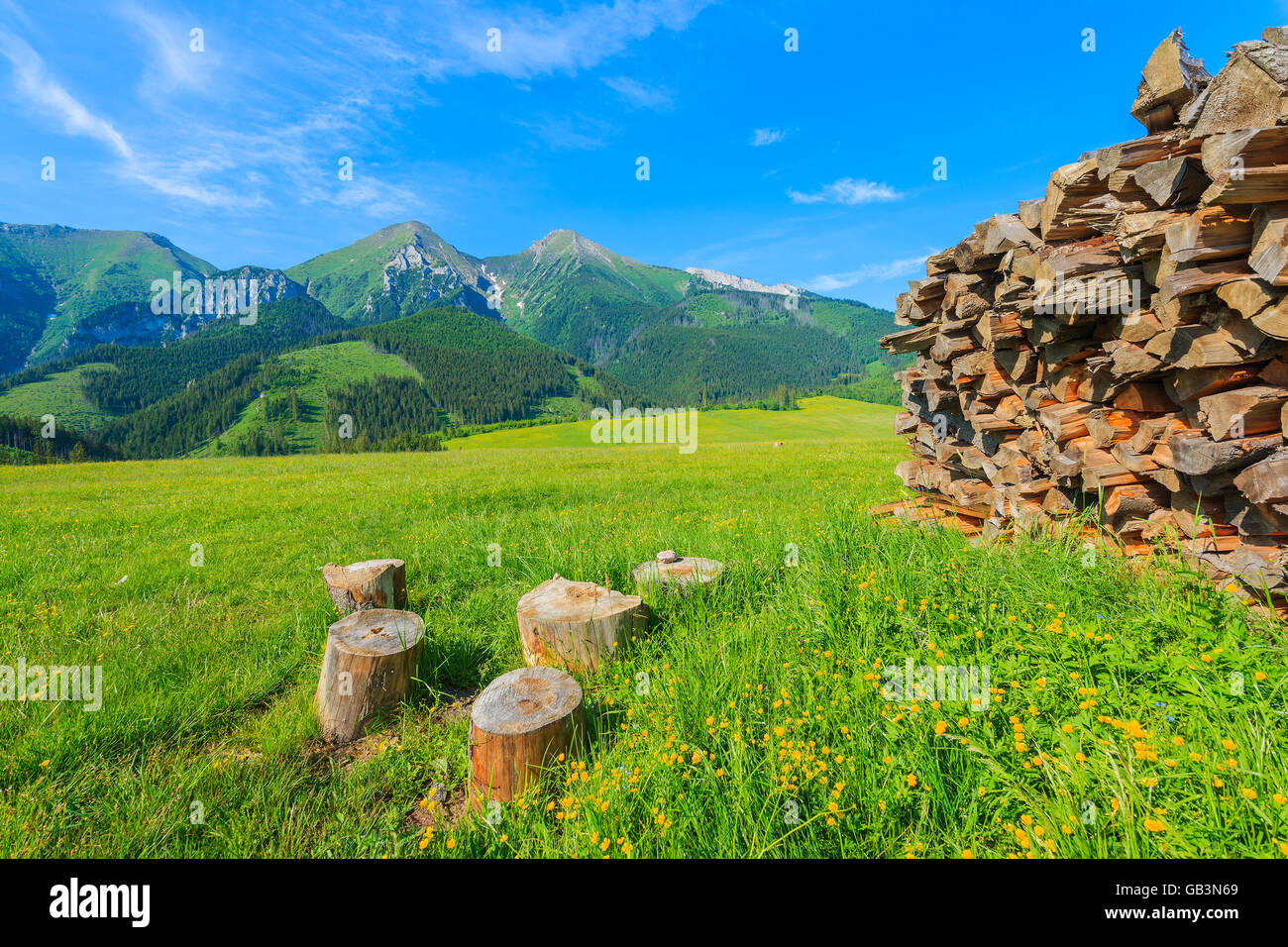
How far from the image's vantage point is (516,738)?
341cm

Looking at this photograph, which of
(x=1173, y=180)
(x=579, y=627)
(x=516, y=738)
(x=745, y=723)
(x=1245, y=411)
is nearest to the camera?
(x=516, y=738)

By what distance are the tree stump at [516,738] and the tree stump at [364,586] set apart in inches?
125

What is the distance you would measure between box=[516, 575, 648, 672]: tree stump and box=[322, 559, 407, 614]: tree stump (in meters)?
2.03

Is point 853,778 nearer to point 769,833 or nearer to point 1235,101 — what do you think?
point 769,833

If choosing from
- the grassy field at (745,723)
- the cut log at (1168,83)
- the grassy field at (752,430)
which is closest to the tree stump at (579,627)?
the grassy field at (745,723)

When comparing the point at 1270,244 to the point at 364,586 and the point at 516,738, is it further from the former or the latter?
the point at 364,586

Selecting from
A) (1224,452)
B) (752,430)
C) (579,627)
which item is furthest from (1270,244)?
(752,430)

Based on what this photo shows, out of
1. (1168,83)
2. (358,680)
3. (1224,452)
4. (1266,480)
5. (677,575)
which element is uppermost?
(1168,83)

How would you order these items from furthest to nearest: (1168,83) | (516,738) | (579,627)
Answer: (579,627), (1168,83), (516,738)

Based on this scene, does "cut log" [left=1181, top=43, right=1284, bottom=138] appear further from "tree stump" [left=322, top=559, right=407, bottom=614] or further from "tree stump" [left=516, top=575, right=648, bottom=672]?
"tree stump" [left=322, top=559, right=407, bottom=614]

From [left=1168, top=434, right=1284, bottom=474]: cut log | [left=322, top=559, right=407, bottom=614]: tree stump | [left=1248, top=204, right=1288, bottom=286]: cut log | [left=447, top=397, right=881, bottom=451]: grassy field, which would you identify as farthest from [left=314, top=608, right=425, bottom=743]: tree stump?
[left=447, top=397, right=881, bottom=451]: grassy field

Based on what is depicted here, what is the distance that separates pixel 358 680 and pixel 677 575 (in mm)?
3207

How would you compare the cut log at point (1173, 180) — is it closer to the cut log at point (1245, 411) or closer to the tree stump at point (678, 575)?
the cut log at point (1245, 411)

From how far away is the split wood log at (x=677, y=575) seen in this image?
5.82 metres
